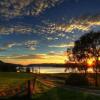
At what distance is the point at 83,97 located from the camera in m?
32.1

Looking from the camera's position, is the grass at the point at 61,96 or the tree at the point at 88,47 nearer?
the grass at the point at 61,96

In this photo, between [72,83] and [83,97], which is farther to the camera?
[72,83]

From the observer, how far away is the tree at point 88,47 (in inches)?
2741

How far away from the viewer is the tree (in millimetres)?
69625

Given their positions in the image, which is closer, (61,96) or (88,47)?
(61,96)

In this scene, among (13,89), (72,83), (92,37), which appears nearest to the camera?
(13,89)

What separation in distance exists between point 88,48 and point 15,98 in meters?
43.2

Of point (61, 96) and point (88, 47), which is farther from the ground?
point (88, 47)

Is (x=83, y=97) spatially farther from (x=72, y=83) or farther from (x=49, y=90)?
(x=72, y=83)

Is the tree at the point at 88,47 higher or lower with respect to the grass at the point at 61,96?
higher

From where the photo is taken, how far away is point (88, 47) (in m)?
70.9

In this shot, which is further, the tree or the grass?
the tree

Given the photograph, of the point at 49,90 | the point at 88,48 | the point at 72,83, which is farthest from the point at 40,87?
the point at 88,48

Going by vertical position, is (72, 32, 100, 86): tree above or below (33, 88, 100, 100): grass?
above
